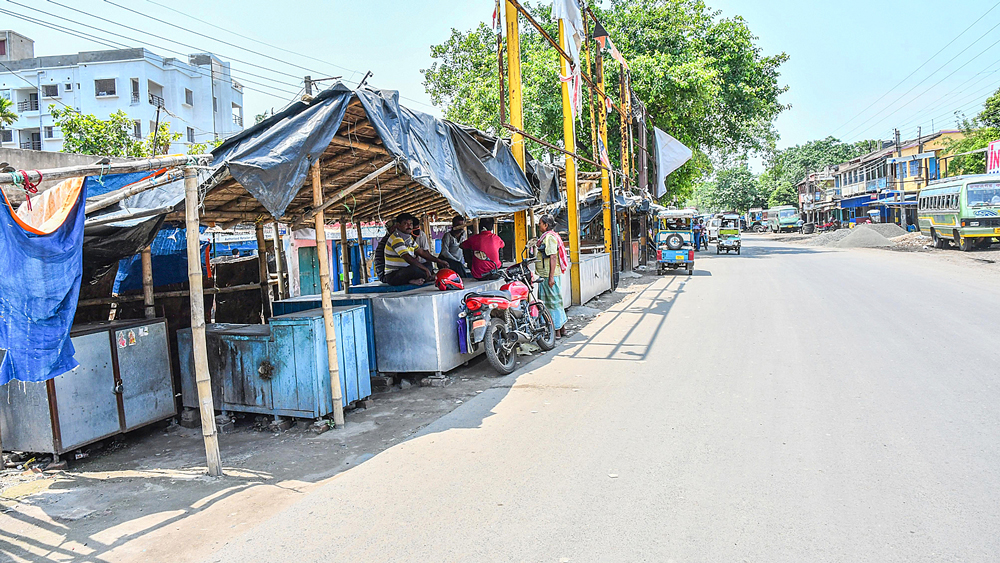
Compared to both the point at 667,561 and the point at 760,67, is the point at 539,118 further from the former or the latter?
the point at 667,561

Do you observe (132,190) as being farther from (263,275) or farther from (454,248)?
(454,248)

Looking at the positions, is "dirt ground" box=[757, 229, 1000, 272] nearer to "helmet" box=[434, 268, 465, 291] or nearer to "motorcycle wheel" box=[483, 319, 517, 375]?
"motorcycle wheel" box=[483, 319, 517, 375]

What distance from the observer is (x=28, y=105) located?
41.2 m

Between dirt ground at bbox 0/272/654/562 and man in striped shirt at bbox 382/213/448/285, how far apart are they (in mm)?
2313

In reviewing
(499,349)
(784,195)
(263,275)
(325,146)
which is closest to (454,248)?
(263,275)

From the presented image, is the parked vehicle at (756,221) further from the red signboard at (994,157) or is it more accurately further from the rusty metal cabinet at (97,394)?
Result: the rusty metal cabinet at (97,394)

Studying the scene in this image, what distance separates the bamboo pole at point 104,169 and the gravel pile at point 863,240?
128ft

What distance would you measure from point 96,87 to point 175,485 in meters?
43.8

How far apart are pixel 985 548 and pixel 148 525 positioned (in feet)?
15.9

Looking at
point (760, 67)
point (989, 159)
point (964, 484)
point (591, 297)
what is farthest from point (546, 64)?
point (989, 159)

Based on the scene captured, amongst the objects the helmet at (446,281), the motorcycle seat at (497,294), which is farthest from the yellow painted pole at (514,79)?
the helmet at (446,281)

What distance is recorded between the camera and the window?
39031 millimetres

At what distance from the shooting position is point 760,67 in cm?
2967

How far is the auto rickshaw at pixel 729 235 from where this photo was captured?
34969 millimetres
